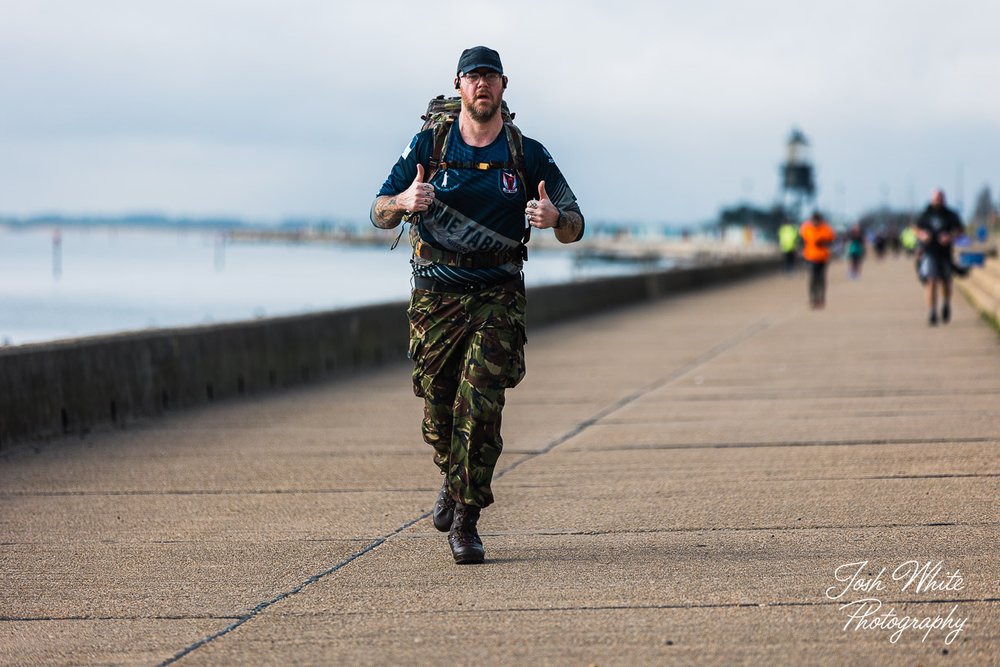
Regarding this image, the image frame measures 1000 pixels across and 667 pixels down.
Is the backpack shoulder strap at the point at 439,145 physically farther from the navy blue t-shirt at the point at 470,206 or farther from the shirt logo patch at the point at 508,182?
the shirt logo patch at the point at 508,182

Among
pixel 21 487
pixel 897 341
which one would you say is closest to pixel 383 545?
pixel 21 487

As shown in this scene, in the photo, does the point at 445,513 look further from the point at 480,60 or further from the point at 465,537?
the point at 480,60

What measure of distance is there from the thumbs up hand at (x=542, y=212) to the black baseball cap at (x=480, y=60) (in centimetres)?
51

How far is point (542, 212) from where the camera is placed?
21.4 feet

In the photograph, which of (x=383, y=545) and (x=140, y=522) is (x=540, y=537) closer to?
(x=383, y=545)

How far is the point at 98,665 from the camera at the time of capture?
5148 mm

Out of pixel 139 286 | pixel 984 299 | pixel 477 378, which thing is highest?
pixel 477 378

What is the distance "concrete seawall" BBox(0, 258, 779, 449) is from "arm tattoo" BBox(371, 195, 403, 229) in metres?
4.59

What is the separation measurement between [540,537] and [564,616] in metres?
1.62

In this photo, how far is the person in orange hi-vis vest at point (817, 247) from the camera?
26969 mm

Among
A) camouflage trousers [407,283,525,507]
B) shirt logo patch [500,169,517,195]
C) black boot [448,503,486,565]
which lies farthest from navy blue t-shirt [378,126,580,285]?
black boot [448,503,486,565]

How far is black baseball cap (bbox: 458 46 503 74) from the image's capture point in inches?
259

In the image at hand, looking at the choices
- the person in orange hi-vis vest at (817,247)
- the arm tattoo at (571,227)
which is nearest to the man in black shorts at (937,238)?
the person in orange hi-vis vest at (817,247)

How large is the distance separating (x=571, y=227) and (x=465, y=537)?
1.33 metres
